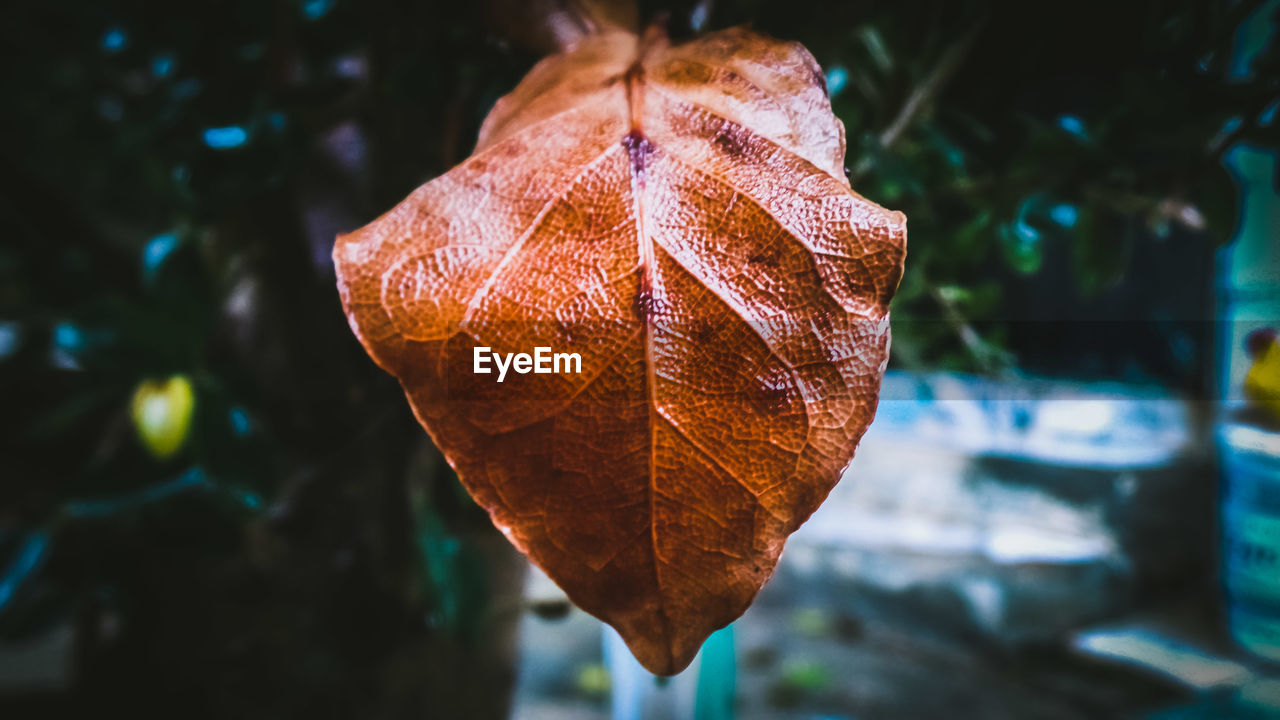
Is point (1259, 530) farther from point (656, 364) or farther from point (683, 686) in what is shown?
point (656, 364)

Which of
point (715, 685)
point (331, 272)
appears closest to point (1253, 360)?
point (715, 685)

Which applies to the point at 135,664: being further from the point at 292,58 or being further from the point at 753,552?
the point at 753,552

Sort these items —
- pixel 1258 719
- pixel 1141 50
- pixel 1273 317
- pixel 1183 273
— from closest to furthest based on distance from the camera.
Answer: pixel 1141 50 → pixel 1273 317 → pixel 1258 719 → pixel 1183 273

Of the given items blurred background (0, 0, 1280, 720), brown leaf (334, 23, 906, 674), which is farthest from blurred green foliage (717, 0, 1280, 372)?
brown leaf (334, 23, 906, 674)

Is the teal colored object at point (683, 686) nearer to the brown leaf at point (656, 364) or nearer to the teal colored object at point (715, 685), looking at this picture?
the teal colored object at point (715, 685)

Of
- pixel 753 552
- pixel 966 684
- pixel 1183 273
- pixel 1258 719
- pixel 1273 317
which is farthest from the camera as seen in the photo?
pixel 966 684

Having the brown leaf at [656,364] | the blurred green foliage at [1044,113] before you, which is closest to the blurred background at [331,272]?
the blurred green foliage at [1044,113]

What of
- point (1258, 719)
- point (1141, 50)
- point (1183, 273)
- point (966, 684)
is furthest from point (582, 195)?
point (966, 684)

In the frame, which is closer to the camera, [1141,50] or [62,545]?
[1141,50]
